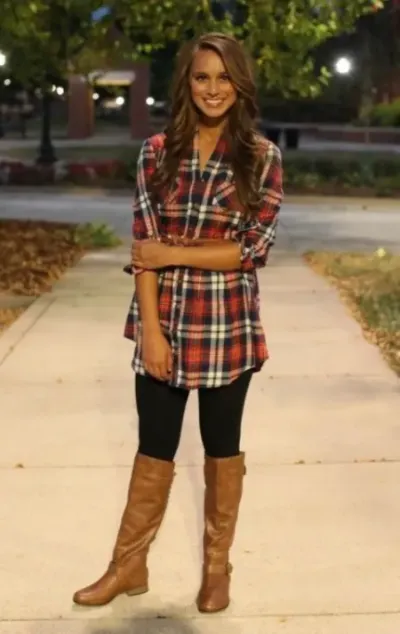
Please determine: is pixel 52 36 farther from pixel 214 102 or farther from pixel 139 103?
pixel 139 103

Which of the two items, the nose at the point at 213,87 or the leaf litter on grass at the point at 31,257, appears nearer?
the nose at the point at 213,87

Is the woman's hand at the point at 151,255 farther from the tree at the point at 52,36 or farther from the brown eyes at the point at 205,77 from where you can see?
the tree at the point at 52,36

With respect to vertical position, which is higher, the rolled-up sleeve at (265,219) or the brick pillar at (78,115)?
the rolled-up sleeve at (265,219)

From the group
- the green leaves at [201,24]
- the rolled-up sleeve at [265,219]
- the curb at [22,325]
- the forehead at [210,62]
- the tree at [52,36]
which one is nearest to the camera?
the forehead at [210,62]

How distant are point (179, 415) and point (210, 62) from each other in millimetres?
1187

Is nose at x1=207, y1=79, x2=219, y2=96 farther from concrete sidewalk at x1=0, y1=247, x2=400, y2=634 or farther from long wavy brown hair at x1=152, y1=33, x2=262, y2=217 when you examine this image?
concrete sidewalk at x1=0, y1=247, x2=400, y2=634

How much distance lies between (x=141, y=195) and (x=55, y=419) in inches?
114

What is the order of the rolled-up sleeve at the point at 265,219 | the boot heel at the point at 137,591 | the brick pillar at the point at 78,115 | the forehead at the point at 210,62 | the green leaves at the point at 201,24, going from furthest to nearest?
1. the brick pillar at the point at 78,115
2. the green leaves at the point at 201,24
3. the boot heel at the point at 137,591
4. the rolled-up sleeve at the point at 265,219
5. the forehead at the point at 210,62

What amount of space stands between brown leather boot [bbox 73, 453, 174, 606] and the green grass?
12.8 ft

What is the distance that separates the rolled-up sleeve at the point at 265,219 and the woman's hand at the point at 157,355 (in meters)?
0.37

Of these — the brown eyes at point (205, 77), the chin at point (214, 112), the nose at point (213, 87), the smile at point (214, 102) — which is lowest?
the chin at point (214, 112)

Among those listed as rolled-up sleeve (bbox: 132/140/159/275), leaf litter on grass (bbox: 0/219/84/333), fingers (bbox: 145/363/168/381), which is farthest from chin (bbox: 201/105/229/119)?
leaf litter on grass (bbox: 0/219/84/333)

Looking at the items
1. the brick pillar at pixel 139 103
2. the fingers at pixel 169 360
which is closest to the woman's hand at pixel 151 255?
the fingers at pixel 169 360

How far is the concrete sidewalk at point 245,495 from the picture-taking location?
3.95 m
